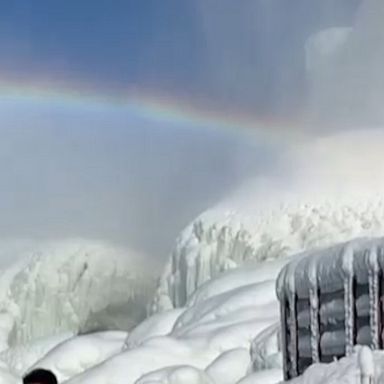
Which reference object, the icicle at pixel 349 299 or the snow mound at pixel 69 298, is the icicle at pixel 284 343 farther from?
the snow mound at pixel 69 298

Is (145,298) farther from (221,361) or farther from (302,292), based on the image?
(302,292)

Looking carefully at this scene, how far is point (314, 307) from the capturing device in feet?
61.1

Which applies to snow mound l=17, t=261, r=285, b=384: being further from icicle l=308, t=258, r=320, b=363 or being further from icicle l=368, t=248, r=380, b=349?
icicle l=368, t=248, r=380, b=349

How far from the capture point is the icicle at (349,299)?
17.2 m

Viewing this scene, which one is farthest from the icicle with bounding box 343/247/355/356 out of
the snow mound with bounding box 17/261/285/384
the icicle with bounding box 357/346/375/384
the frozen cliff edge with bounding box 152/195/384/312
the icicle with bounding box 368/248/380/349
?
the frozen cliff edge with bounding box 152/195/384/312

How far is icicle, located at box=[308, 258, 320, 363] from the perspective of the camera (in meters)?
18.5

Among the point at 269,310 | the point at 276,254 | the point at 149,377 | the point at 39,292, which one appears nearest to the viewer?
the point at 149,377

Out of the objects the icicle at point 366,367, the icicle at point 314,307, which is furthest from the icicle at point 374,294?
the icicle at point 366,367

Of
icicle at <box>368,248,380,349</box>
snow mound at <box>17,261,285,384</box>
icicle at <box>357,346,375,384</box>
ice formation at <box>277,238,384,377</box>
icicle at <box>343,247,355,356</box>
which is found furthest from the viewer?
snow mound at <box>17,261,285,384</box>

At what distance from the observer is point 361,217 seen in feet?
166

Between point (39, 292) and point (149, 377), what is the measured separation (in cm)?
3148

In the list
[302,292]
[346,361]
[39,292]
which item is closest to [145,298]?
[39,292]

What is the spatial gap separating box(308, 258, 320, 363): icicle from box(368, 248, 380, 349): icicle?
67.5 inches

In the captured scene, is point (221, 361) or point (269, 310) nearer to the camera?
point (221, 361)
